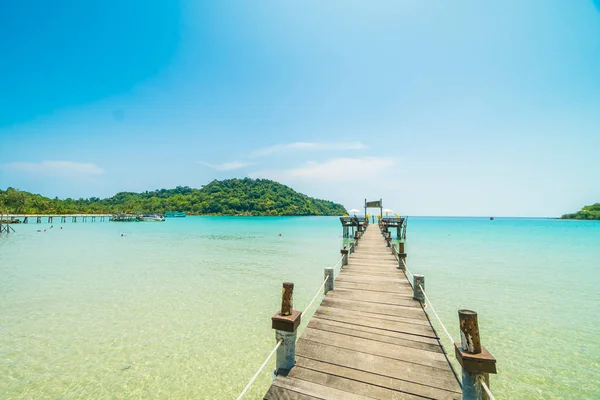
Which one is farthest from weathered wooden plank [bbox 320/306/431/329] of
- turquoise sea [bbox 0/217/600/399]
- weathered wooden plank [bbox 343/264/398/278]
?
weathered wooden plank [bbox 343/264/398/278]

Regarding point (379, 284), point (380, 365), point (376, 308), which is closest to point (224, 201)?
point (379, 284)

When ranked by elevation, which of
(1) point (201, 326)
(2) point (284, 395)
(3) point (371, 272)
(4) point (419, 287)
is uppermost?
(4) point (419, 287)

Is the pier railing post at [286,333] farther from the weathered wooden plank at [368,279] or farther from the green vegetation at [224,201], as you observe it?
the green vegetation at [224,201]

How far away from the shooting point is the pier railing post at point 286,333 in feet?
13.3

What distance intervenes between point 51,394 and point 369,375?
666 centimetres

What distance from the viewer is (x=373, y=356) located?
14.9ft

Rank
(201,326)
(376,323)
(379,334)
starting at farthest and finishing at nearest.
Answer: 1. (201,326)
2. (376,323)
3. (379,334)

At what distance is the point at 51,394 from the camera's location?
5.30 metres

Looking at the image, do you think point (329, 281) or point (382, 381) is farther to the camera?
point (329, 281)

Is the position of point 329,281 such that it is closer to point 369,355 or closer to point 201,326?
point 369,355

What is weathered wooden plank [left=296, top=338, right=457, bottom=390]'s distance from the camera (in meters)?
3.88

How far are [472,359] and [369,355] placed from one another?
6.29 feet

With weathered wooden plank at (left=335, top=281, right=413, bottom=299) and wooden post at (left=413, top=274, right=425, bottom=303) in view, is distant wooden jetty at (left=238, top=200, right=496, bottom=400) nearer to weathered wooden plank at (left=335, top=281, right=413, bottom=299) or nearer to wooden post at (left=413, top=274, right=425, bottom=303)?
wooden post at (left=413, top=274, right=425, bottom=303)

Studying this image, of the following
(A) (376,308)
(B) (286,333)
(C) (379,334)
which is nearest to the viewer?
(B) (286,333)
